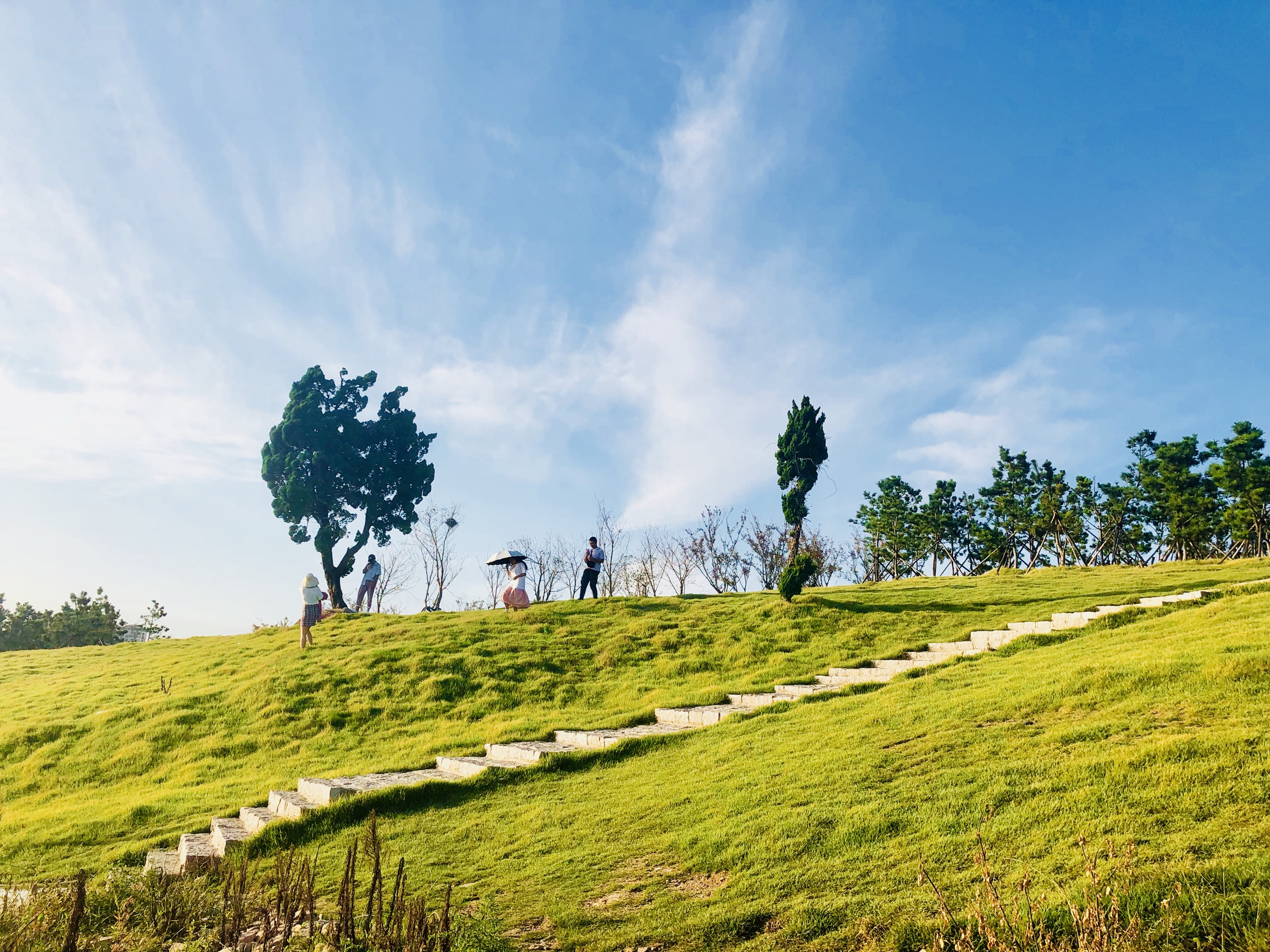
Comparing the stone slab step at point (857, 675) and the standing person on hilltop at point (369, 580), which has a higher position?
the standing person on hilltop at point (369, 580)

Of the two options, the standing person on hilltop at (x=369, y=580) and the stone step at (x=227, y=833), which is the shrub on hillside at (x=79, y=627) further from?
the stone step at (x=227, y=833)

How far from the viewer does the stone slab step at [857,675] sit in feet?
45.4

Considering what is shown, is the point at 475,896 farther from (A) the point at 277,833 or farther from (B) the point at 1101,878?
(B) the point at 1101,878

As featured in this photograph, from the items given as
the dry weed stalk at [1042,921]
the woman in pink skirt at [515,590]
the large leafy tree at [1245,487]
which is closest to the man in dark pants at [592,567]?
the woman in pink skirt at [515,590]

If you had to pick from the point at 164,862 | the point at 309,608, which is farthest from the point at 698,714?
the point at 309,608

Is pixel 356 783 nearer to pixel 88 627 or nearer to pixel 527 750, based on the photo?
A: pixel 527 750

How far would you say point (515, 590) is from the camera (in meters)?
23.6

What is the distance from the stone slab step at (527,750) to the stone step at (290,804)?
2764mm

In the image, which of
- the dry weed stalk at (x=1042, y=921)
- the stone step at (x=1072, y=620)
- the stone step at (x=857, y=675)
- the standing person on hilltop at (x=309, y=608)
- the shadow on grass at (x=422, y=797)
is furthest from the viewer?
the standing person on hilltop at (x=309, y=608)

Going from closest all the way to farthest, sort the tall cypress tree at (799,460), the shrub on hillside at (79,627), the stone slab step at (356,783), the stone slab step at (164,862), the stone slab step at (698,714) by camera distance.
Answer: the stone slab step at (164,862), the stone slab step at (356,783), the stone slab step at (698,714), the tall cypress tree at (799,460), the shrub on hillside at (79,627)

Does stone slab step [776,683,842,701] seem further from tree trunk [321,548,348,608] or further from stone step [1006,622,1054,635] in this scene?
tree trunk [321,548,348,608]

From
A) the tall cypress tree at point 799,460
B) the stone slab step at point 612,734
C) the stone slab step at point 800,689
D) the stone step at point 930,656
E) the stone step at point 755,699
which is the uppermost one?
the tall cypress tree at point 799,460

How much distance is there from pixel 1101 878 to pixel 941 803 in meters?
1.92

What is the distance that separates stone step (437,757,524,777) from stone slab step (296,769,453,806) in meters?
0.12
